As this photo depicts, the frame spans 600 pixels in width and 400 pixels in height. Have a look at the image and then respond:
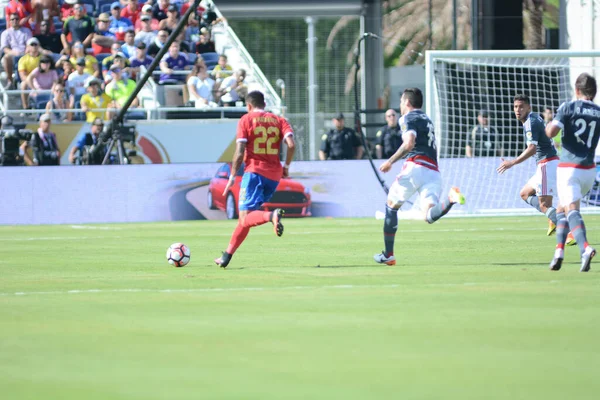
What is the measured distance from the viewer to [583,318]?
801 centimetres

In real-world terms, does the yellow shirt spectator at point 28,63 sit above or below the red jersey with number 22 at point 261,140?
above

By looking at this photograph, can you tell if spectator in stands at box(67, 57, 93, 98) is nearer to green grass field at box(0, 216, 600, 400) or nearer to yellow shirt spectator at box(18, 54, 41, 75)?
yellow shirt spectator at box(18, 54, 41, 75)

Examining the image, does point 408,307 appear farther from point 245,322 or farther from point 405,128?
point 405,128

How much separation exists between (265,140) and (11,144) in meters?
13.3

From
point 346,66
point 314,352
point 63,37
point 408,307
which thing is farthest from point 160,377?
point 346,66

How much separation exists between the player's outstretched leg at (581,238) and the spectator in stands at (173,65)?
18513 millimetres

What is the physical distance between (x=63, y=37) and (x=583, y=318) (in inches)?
909

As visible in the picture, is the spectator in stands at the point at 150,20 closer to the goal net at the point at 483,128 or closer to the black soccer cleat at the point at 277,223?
the goal net at the point at 483,128

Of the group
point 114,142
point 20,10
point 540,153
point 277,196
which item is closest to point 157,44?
point 20,10

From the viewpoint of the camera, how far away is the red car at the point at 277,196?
24.8m

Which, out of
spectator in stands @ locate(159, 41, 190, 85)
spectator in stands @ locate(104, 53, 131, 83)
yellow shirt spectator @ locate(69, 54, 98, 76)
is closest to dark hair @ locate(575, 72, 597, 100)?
spectator in stands @ locate(104, 53, 131, 83)

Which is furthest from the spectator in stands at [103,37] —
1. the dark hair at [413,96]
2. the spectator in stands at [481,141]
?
the dark hair at [413,96]

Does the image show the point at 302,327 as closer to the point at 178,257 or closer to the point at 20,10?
the point at 178,257

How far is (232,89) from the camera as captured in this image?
28.4 meters
